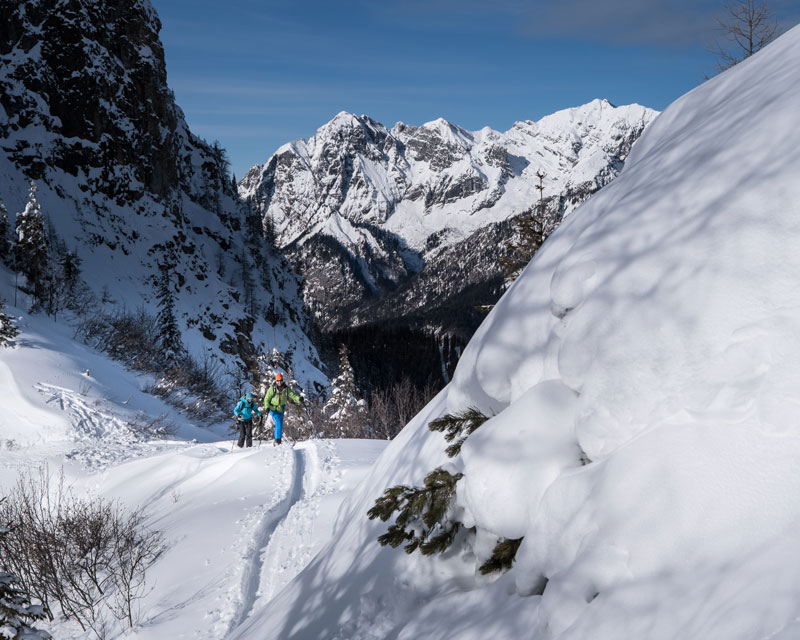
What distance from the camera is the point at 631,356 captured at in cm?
183

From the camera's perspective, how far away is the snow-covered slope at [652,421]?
141 centimetres

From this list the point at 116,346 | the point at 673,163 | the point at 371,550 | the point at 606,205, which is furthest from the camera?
the point at 116,346

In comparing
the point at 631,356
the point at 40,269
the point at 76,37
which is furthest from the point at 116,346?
the point at 76,37

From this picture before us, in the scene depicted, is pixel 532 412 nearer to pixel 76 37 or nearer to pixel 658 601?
pixel 658 601

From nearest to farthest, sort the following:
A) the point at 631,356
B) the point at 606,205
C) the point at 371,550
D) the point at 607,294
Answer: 1. the point at 631,356
2. the point at 607,294
3. the point at 606,205
4. the point at 371,550

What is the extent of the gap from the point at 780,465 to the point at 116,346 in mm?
28642

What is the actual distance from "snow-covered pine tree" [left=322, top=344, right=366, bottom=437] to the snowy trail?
41.4 feet

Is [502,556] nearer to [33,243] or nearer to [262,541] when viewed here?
[262,541]

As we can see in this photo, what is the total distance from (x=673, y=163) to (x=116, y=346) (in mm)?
27928

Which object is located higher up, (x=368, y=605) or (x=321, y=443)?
(x=368, y=605)

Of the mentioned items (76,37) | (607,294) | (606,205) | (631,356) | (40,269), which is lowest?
(631,356)

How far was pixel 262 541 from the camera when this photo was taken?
6.77m

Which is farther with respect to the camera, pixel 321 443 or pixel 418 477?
pixel 321 443

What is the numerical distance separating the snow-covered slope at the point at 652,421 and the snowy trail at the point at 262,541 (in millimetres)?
2941
